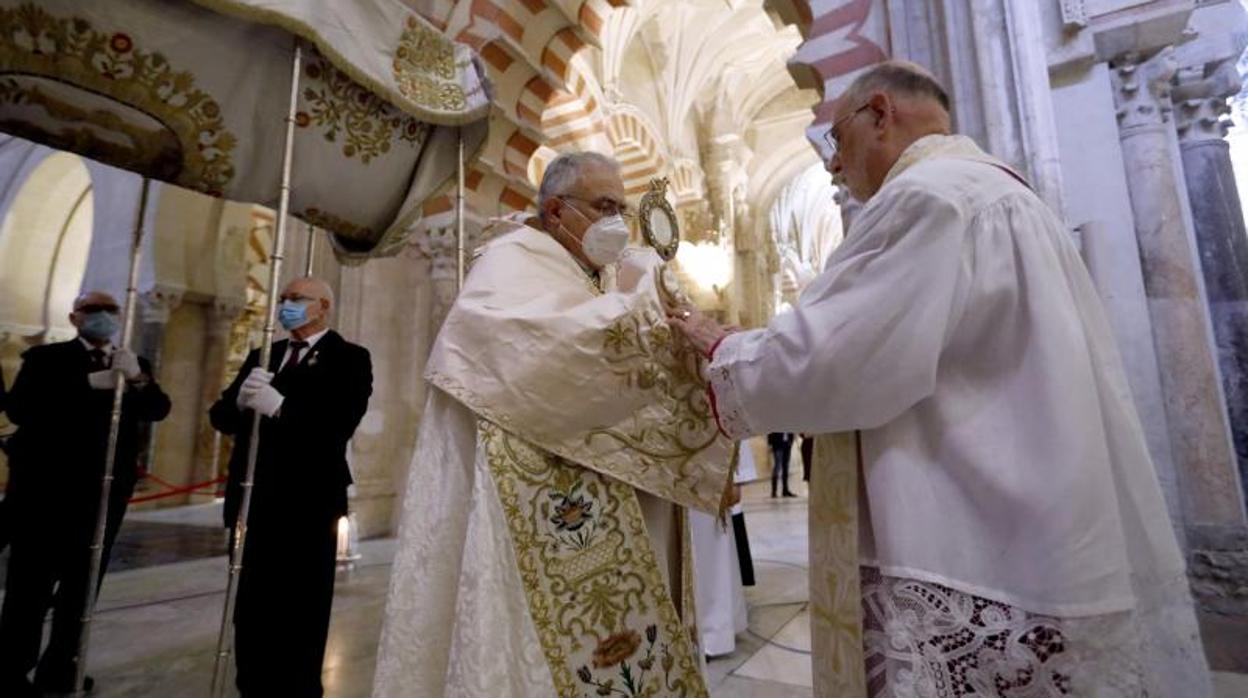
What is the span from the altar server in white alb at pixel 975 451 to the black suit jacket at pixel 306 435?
173cm

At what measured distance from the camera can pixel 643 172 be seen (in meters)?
11.0

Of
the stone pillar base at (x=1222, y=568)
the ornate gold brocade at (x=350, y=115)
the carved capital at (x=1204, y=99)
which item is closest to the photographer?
the ornate gold brocade at (x=350, y=115)

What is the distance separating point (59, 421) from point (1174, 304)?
4923 mm

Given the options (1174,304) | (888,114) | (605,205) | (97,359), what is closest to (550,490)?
(605,205)

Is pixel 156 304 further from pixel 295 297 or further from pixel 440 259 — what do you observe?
pixel 295 297

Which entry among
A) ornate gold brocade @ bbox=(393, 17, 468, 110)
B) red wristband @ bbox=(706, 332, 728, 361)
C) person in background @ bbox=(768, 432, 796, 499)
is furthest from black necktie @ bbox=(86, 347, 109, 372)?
person in background @ bbox=(768, 432, 796, 499)

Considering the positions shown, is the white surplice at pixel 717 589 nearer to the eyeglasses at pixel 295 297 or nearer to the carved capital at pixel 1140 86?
the eyeglasses at pixel 295 297

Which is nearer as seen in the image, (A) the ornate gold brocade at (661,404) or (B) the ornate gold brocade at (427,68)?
(A) the ornate gold brocade at (661,404)

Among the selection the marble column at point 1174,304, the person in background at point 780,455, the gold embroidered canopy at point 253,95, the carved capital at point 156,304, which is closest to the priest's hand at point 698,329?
the gold embroidered canopy at point 253,95

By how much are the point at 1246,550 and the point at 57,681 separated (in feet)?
16.5

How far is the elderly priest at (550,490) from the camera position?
133 cm

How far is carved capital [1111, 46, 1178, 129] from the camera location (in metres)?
3.15

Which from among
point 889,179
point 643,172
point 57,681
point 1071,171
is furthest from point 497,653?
point 643,172

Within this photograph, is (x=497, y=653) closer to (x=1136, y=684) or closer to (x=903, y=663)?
(x=903, y=663)
